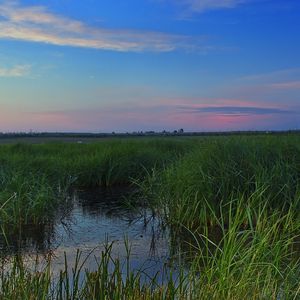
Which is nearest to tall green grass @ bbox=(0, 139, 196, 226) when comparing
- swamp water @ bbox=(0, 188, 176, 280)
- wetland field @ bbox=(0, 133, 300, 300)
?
wetland field @ bbox=(0, 133, 300, 300)

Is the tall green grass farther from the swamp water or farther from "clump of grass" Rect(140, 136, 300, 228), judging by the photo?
"clump of grass" Rect(140, 136, 300, 228)

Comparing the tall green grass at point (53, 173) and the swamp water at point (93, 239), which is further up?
the tall green grass at point (53, 173)

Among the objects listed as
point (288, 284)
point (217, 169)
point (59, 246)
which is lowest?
point (59, 246)

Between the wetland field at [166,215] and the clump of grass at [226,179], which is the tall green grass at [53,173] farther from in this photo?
the clump of grass at [226,179]

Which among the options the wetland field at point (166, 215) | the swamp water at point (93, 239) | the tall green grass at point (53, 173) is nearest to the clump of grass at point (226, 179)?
the wetland field at point (166, 215)

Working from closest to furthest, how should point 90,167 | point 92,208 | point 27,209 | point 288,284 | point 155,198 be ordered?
point 288,284 → point 27,209 → point 155,198 → point 92,208 → point 90,167

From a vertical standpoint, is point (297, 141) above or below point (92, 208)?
above

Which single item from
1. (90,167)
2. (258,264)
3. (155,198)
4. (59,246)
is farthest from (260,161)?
(90,167)

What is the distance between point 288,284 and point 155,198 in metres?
5.45

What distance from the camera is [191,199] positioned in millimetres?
8523

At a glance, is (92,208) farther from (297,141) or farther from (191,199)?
(297,141)

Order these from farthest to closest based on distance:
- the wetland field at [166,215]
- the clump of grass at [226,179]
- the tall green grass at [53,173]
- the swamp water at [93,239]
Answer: the tall green grass at [53,173], the clump of grass at [226,179], the swamp water at [93,239], the wetland field at [166,215]

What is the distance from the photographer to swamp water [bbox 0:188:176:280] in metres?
6.40

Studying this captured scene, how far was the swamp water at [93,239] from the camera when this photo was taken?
21.0ft
